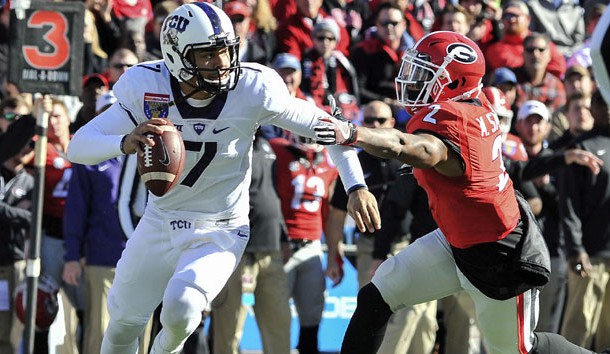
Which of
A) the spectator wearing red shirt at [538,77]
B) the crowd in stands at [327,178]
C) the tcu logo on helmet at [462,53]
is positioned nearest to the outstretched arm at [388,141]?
the tcu logo on helmet at [462,53]

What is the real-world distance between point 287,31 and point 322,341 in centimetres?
278

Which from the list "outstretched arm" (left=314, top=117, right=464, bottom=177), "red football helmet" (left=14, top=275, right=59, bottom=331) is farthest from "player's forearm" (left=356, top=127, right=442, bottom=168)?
"red football helmet" (left=14, top=275, right=59, bottom=331)

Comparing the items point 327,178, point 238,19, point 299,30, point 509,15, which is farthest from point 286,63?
point 509,15

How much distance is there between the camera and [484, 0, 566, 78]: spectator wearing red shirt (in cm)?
1083

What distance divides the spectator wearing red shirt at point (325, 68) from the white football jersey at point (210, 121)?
4.04 metres

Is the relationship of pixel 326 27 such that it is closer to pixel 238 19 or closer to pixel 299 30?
pixel 299 30

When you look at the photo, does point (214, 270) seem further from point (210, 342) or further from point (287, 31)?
point (287, 31)

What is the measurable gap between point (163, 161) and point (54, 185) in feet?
11.1

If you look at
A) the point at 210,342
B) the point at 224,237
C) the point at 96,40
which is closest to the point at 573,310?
the point at 210,342

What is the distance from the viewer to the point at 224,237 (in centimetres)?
576

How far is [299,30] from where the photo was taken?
34.6ft

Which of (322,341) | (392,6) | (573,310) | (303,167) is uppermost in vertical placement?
(392,6)

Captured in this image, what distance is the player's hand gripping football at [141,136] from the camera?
5219 mm

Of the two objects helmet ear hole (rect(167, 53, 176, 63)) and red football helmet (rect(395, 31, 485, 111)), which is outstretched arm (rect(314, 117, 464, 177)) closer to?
red football helmet (rect(395, 31, 485, 111))
